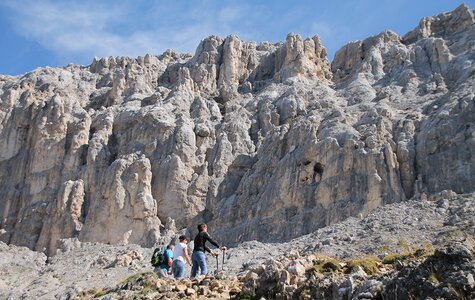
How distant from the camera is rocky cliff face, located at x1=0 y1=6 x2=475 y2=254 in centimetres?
4800

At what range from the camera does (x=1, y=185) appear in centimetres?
6681

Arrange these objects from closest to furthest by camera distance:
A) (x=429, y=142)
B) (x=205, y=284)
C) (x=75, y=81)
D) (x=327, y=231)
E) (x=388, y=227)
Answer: (x=205, y=284)
(x=388, y=227)
(x=327, y=231)
(x=429, y=142)
(x=75, y=81)

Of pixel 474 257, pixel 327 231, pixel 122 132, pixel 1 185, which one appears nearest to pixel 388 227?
pixel 327 231

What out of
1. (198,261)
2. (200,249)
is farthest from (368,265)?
(198,261)

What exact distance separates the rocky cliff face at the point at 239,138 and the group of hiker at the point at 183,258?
28.1 metres

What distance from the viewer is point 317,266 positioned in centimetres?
1483

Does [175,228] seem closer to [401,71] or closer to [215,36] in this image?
[401,71]

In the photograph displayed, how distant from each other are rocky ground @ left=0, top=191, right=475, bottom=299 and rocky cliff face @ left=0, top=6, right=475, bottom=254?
4969 mm

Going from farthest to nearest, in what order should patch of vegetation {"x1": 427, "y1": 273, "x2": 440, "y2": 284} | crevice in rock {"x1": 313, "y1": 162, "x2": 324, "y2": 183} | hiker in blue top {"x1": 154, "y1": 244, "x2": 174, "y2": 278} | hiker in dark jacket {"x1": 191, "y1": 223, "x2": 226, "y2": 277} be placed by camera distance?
crevice in rock {"x1": 313, "y1": 162, "x2": 324, "y2": 183} < hiker in blue top {"x1": 154, "y1": 244, "x2": 174, "y2": 278} < hiker in dark jacket {"x1": 191, "y1": 223, "x2": 226, "y2": 277} < patch of vegetation {"x1": 427, "y1": 273, "x2": 440, "y2": 284}

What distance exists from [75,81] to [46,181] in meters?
22.6

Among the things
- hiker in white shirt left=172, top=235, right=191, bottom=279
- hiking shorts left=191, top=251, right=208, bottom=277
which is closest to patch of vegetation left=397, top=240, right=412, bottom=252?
hiking shorts left=191, top=251, right=208, bottom=277

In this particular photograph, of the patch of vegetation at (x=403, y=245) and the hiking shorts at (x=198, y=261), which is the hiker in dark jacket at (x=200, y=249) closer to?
the hiking shorts at (x=198, y=261)

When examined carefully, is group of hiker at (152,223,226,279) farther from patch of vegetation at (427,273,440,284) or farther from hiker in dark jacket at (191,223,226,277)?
patch of vegetation at (427,273,440,284)

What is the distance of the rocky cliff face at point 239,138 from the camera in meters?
48.0
